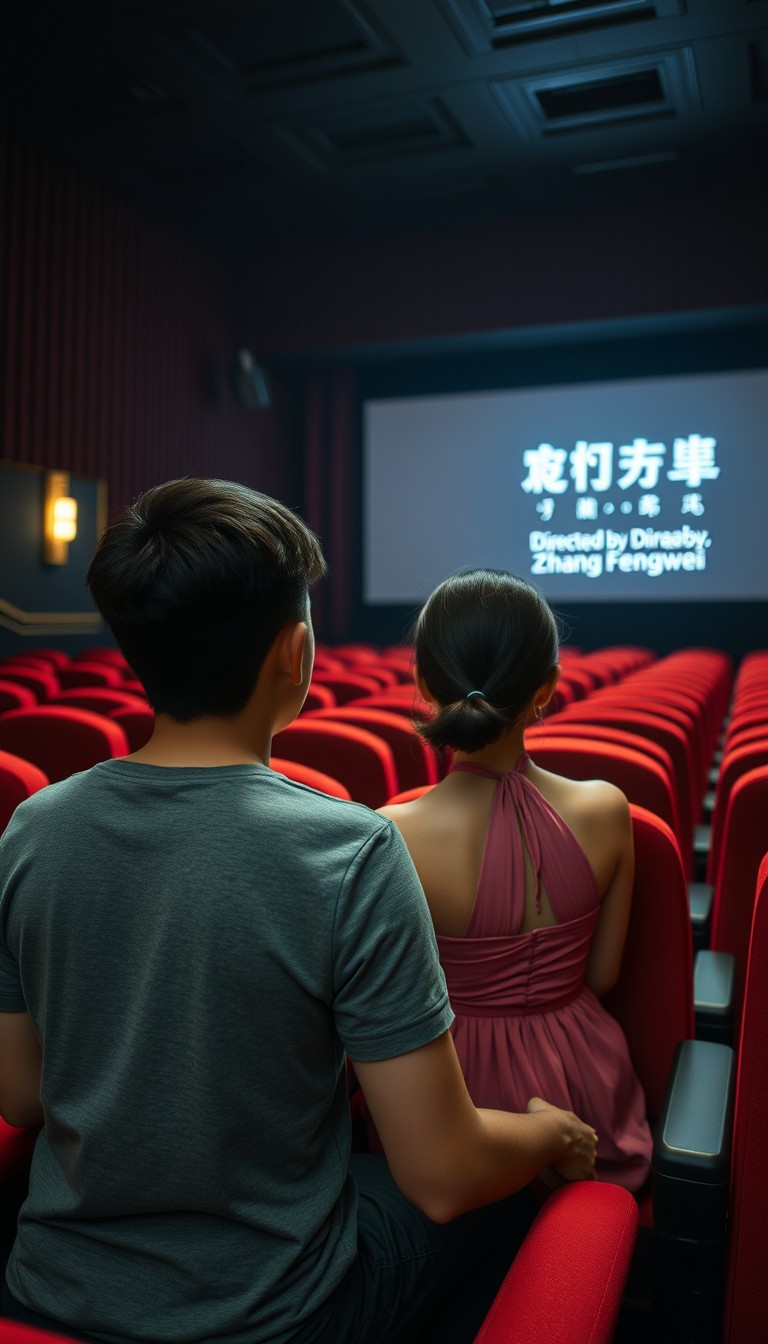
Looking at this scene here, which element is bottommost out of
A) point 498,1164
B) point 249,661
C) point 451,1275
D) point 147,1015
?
point 451,1275

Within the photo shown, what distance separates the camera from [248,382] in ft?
34.2

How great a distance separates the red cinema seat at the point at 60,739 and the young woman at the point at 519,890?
1222 mm

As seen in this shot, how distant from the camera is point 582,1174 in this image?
1.12 meters

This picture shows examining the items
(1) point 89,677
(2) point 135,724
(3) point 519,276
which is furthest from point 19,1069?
(3) point 519,276

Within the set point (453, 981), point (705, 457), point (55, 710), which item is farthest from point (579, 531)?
point (453, 981)

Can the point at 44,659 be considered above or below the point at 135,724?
below

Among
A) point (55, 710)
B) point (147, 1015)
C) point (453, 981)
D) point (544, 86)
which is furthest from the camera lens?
point (544, 86)

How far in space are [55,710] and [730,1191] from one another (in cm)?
A: 191

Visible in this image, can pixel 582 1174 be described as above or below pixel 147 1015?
below

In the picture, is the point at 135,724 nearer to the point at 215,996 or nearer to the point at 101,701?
the point at 101,701

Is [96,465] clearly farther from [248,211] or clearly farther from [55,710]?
[55,710]

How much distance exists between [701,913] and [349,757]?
80 cm

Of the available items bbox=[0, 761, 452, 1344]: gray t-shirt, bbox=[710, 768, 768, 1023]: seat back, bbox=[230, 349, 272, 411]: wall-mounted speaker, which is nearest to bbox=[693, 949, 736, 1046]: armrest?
bbox=[710, 768, 768, 1023]: seat back

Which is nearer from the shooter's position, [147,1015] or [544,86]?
[147,1015]
